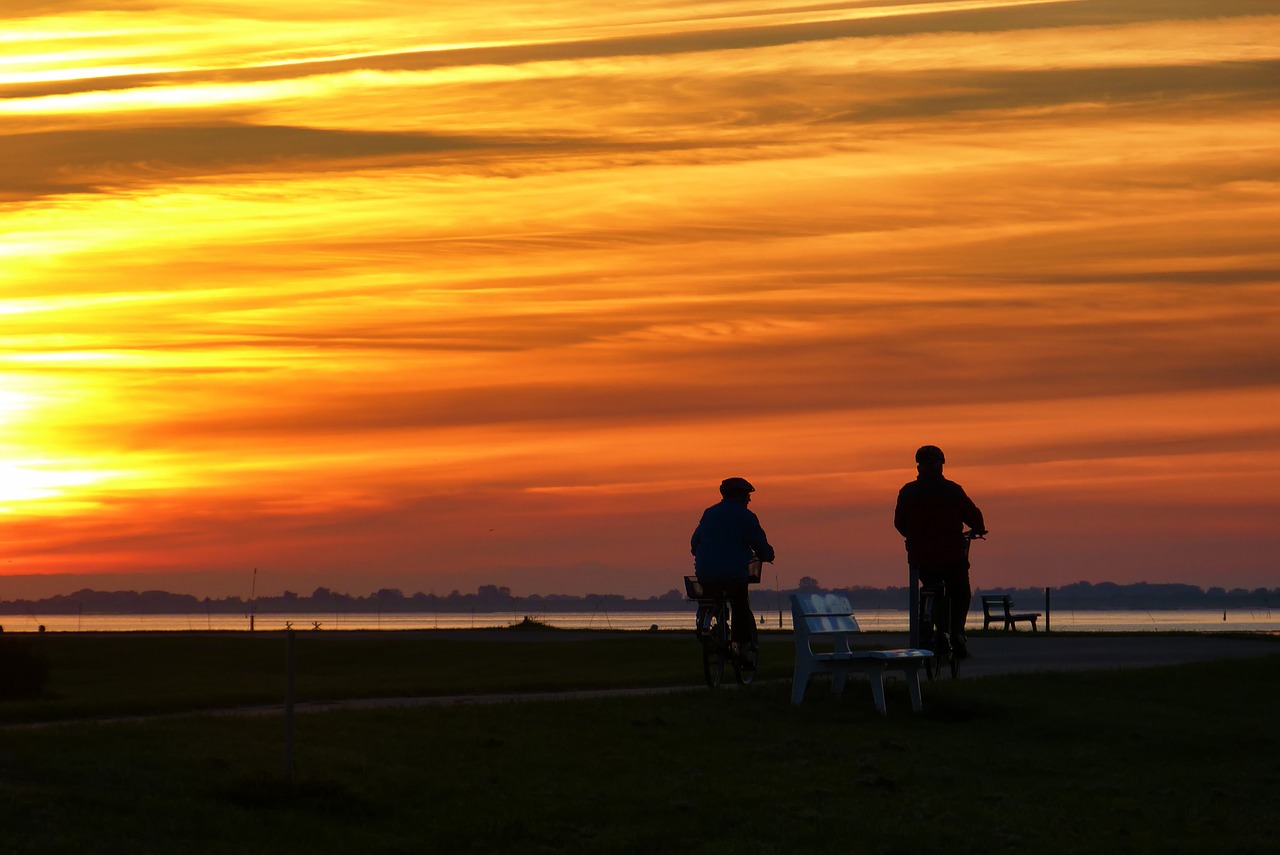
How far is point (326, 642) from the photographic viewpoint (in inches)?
1543

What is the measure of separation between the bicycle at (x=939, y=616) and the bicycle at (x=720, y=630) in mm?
1829

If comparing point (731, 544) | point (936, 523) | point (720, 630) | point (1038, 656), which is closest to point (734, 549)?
point (731, 544)

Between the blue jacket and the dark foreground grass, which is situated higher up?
the blue jacket

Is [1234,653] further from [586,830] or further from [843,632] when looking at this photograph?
[586,830]

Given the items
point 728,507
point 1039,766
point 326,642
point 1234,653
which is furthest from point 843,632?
point 326,642

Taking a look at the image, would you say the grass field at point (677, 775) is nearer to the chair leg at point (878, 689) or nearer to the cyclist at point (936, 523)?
the chair leg at point (878, 689)

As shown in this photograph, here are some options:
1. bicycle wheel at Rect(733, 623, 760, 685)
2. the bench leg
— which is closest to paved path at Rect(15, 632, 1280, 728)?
bicycle wheel at Rect(733, 623, 760, 685)

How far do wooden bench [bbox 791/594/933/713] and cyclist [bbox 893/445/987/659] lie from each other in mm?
1502

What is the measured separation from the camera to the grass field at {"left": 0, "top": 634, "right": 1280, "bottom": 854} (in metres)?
11.0

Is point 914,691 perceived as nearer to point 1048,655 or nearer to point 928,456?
point 928,456

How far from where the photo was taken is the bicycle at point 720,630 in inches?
709

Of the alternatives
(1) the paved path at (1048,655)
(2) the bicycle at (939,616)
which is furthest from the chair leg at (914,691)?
(1) the paved path at (1048,655)

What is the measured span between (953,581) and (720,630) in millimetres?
2519

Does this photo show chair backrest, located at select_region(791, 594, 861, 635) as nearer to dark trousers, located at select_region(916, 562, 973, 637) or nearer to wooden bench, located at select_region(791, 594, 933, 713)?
wooden bench, located at select_region(791, 594, 933, 713)
